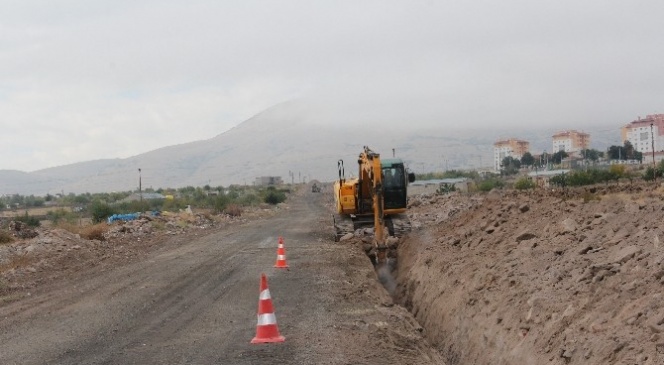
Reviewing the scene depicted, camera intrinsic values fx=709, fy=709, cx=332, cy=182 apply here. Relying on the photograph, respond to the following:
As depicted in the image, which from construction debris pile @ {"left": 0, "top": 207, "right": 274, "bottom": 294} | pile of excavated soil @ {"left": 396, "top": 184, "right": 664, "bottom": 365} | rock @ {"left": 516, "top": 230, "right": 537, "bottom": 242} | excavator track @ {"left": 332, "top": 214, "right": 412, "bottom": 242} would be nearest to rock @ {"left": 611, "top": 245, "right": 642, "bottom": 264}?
pile of excavated soil @ {"left": 396, "top": 184, "right": 664, "bottom": 365}

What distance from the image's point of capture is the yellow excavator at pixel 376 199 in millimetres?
20656

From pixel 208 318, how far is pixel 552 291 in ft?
18.4

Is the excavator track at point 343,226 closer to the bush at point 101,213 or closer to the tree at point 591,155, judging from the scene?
the bush at point 101,213

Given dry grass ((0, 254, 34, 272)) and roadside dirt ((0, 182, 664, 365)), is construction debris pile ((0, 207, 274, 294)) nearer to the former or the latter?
dry grass ((0, 254, 34, 272))

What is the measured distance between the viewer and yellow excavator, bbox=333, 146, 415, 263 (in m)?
20.7

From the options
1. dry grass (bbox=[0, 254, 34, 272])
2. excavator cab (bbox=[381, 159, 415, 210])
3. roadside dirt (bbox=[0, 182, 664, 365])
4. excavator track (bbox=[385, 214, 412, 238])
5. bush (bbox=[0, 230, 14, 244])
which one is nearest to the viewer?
roadside dirt (bbox=[0, 182, 664, 365])

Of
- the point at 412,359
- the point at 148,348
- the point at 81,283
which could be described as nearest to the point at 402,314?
the point at 412,359

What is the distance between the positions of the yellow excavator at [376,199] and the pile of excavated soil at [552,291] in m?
3.78

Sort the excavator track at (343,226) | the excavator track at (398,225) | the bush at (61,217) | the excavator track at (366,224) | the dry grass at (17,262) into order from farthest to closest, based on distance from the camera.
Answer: the bush at (61,217), the excavator track at (343,226), the excavator track at (366,224), the excavator track at (398,225), the dry grass at (17,262)

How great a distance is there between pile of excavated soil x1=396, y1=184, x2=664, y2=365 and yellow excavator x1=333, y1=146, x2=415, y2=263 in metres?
3.78

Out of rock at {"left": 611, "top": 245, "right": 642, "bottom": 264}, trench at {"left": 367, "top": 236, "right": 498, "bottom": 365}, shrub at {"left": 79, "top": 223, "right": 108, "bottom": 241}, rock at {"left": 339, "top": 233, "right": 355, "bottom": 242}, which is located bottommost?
trench at {"left": 367, "top": 236, "right": 498, "bottom": 365}

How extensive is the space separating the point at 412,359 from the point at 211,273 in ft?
31.7

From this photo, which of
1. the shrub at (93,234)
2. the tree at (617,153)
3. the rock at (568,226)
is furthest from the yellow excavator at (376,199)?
the tree at (617,153)

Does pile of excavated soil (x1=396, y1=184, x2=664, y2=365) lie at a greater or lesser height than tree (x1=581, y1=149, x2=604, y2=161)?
lesser
